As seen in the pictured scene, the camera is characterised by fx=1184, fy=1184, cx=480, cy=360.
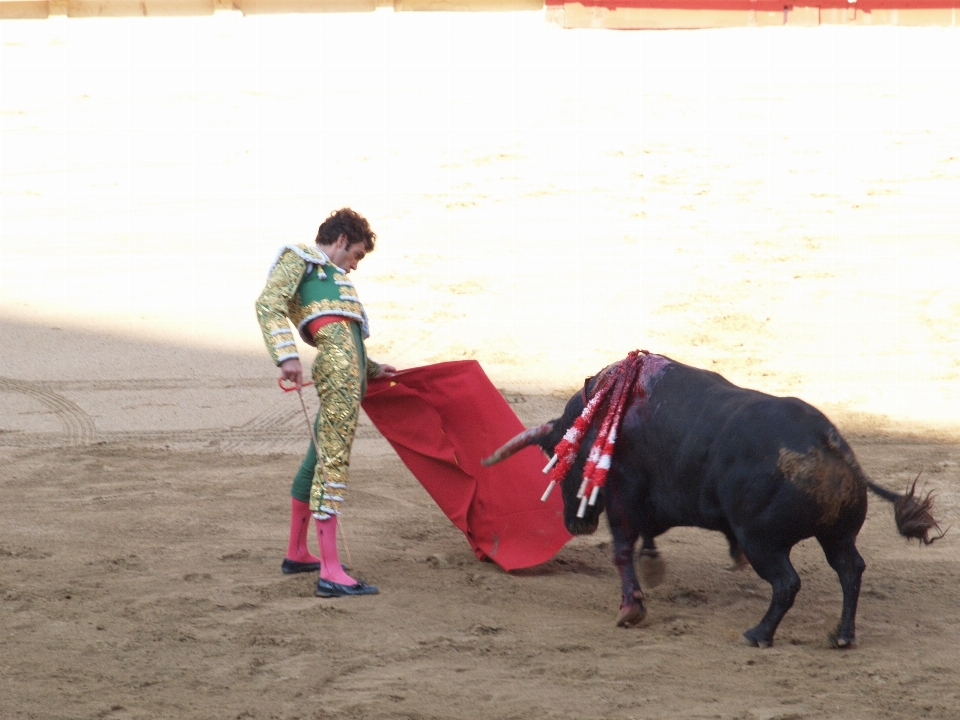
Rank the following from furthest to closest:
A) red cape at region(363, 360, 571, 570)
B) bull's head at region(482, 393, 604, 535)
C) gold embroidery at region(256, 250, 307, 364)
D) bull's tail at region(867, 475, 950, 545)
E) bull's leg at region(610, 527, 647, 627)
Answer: red cape at region(363, 360, 571, 570) → bull's head at region(482, 393, 604, 535) → gold embroidery at region(256, 250, 307, 364) → bull's leg at region(610, 527, 647, 627) → bull's tail at region(867, 475, 950, 545)

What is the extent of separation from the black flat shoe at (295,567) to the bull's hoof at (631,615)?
3.96ft

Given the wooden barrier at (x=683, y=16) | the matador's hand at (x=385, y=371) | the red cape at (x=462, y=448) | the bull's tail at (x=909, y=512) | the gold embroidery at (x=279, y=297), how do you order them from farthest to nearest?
the wooden barrier at (x=683, y=16) → the red cape at (x=462, y=448) → the matador's hand at (x=385, y=371) → the gold embroidery at (x=279, y=297) → the bull's tail at (x=909, y=512)

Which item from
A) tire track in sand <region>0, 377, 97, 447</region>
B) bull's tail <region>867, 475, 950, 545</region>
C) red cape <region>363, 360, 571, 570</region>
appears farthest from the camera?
tire track in sand <region>0, 377, 97, 447</region>

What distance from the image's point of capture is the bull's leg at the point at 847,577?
3.73 m

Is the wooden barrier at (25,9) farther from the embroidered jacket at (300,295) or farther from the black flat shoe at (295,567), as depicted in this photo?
the black flat shoe at (295,567)

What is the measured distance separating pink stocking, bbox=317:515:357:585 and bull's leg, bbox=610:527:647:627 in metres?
0.97

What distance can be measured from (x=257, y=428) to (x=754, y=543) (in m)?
3.73

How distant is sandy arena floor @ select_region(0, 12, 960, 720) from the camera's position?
3.68 metres

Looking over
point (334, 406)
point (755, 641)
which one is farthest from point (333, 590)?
point (755, 641)

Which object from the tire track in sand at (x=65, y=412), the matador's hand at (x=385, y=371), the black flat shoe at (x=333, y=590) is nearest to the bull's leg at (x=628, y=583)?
the black flat shoe at (x=333, y=590)

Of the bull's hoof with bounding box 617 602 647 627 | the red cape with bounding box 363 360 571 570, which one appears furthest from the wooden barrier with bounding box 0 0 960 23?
the bull's hoof with bounding box 617 602 647 627

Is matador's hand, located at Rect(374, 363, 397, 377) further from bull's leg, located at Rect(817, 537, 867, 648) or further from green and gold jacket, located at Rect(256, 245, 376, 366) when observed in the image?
bull's leg, located at Rect(817, 537, 867, 648)

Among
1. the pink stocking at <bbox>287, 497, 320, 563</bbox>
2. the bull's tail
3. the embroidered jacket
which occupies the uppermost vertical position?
the embroidered jacket

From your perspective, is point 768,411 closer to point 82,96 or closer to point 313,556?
point 313,556
